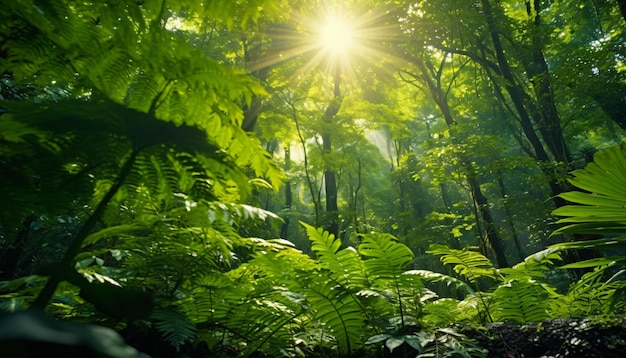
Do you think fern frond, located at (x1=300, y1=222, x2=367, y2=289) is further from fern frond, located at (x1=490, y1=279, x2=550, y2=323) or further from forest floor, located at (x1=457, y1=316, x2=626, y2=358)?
fern frond, located at (x1=490, y1=279, x2=550, y2=323)

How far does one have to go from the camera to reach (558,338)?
1612mm

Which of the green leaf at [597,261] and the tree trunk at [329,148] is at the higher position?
the tree trunk at [329,148]

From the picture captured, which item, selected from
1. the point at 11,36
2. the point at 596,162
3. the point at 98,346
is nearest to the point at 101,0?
the point at 11,36

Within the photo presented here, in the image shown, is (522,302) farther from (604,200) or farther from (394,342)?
(394,342)

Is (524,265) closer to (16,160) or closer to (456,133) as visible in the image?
(16,160)

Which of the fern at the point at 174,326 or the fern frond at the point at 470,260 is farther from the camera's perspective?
the fern frond at the point at 470,260

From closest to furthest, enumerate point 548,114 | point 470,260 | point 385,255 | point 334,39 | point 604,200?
point 604,200, point 385,255, point 470,260, point 548,114, point 334,39

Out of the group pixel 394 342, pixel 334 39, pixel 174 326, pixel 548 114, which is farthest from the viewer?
pixel 334 39

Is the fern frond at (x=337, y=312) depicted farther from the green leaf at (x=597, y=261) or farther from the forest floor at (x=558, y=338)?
the green leaf at (x=597, y=261)

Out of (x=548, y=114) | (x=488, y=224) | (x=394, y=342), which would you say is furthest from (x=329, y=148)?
(x=394, y=342)

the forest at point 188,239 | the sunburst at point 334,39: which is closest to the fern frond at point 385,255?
the forest at point 188,239

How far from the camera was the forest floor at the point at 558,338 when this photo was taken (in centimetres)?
149

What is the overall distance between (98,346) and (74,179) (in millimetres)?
676

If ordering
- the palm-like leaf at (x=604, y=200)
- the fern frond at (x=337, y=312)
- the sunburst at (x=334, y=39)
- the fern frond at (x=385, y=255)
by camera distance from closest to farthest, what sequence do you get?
the palm-like leaf at (x=604, y=200)
the fern frond at (x=337, y=312)
the fern frond at (x=385, y=255)
the sunburst at (x=334, y=39)
